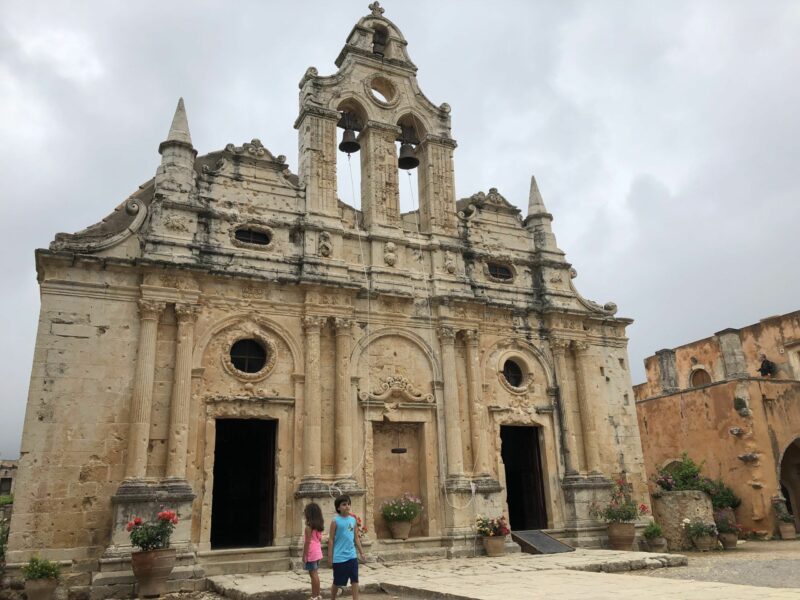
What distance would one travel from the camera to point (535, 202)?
61.9 ft

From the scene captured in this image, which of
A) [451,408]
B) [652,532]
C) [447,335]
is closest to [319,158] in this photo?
[447,335]

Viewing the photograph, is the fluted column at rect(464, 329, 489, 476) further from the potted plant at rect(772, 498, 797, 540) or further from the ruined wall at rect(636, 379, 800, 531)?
the potted plant at rect(772, 498, 797, 540)

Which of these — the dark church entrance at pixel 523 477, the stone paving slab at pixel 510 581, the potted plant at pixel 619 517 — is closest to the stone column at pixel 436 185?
the dark church entrance at pixel 523 477

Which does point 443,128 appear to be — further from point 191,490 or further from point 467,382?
point 191,490

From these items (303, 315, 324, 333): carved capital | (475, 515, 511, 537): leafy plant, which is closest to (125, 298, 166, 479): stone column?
(303, 315, 324, 333): carved capital

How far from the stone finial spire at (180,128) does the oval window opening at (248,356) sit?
473 cm

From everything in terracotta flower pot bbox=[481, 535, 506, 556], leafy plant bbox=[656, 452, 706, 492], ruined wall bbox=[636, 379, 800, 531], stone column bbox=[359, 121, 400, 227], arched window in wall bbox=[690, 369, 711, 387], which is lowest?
terracotta flower pot bbox=[481, 535, 506, 556]

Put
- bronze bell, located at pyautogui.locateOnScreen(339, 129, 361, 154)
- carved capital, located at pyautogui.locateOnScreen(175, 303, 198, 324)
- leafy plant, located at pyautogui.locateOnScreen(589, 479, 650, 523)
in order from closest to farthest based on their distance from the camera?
carved capital, located at pyautogui.locateOnScreen(175, 303, 198, 324) < leafy plant, located at pyautogui.locateOnScreen(589, 479, 650, 523) < bronze bell, located at pyautogui.locateOnScreen(339, 129, 361, 154)

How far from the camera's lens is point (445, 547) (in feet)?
45.9

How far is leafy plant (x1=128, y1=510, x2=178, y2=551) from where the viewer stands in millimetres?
10391

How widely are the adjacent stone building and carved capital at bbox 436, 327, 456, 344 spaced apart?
11072 mm

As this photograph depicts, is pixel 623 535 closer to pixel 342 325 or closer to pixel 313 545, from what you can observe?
pixel 342 325

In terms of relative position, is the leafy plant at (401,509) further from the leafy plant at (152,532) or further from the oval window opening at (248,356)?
the leafy plant at (152,532)

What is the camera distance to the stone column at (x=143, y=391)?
11.7 metres
